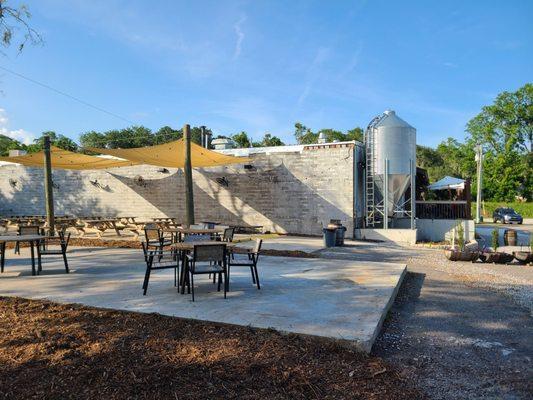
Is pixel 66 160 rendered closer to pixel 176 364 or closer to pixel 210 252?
pixel 210 252

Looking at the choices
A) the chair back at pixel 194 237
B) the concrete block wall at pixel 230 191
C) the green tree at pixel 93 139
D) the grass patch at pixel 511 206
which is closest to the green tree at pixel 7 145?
the green tree at pixel 93 139

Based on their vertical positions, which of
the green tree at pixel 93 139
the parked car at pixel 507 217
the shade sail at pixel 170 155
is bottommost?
the parked car at pixel 507 217

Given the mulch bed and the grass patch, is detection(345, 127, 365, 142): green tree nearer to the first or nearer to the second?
the grass patch

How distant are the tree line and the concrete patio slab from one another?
32.1 m

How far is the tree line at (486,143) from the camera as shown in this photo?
41812mm

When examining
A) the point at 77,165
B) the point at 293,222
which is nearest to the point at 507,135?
the point at 293,222

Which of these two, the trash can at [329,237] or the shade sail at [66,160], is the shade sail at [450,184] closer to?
the trash can at [329,237]

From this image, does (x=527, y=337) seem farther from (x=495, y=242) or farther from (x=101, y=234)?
(x=101, y=234)

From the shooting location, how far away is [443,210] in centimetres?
1565

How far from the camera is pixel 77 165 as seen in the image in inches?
627

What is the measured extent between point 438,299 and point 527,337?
171 cm

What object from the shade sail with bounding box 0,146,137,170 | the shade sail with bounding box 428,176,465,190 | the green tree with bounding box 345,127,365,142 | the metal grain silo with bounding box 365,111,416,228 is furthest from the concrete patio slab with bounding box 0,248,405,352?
the green tree with bounding box 345,127,365,142

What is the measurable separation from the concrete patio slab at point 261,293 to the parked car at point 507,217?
2851cm

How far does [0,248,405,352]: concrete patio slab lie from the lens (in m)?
4.20
